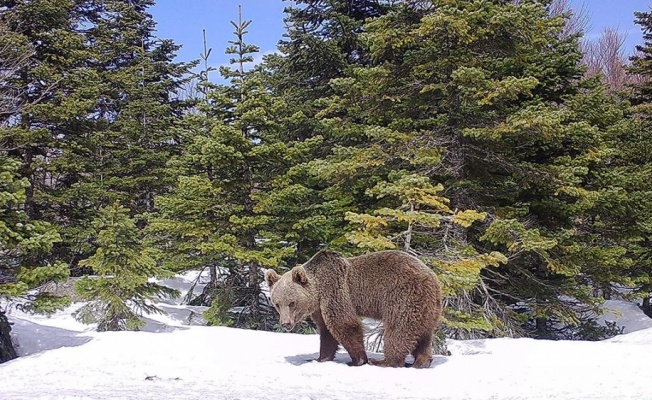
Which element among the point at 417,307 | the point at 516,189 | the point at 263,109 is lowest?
the point at 417,307

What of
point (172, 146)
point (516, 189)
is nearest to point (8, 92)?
point (172, 146)

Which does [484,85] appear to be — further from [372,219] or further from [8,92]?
[8,92]

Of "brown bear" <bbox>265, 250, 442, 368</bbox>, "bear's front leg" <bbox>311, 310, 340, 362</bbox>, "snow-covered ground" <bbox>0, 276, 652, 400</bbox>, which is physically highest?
"brown bear" <bbox>265, 250, 442, 368</bbox>

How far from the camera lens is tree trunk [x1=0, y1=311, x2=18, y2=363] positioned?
751 cm

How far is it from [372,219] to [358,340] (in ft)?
10.1

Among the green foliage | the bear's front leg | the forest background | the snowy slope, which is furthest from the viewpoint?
the forest background

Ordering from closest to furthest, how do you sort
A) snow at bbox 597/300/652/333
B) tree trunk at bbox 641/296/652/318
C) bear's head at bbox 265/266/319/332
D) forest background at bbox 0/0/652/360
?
bear's head at bbox 265/266/319/332 < forest background at bbox 0/0/652/360 < snow at bbox 597/300/652/333 < tree trunk at bbox 641/296/652/318

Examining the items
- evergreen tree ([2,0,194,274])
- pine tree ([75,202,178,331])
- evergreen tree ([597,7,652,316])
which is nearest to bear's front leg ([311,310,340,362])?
pine tree ([75,202,178,331])

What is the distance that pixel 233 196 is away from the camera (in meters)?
12.5

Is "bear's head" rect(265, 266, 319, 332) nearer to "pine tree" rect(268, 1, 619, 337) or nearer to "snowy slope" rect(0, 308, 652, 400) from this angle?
"snowy slope" rect(0, 308, 652, 400)

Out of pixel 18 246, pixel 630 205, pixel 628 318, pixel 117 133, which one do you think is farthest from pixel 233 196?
pixel 628 318

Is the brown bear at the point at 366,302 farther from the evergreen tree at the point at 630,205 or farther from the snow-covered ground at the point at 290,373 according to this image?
the evergreen tree at the point at 630,205

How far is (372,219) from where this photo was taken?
890 cm

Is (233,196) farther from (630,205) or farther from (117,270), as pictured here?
(630,205)
